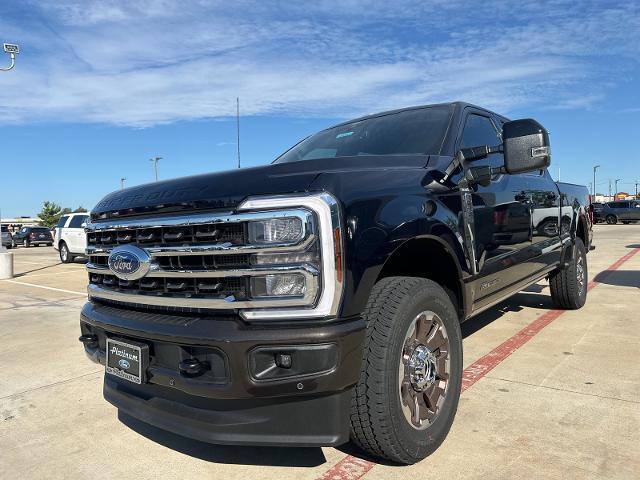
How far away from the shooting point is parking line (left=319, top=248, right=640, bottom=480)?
2445 mm

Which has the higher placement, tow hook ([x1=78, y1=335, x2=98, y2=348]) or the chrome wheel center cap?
tow hook ([x1=78, y1=335, x2=98, y2=348])

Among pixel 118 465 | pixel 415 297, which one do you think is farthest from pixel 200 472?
pixel 415 297

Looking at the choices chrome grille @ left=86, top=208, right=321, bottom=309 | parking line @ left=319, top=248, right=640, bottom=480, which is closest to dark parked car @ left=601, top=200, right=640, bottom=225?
parking line @ left=319, top=248, right=640, bottom=480

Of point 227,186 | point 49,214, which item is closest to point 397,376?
point 227,186

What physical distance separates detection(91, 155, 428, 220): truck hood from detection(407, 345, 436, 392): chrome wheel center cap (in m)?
0.95

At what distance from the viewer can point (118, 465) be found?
8.71 feet

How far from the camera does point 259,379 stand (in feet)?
6.63

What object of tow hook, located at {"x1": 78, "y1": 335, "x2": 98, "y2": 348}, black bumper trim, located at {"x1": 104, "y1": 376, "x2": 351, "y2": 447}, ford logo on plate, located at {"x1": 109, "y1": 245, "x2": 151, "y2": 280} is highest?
ford logo on plate, located at {"x1": 109, "y1": 245, "x2": 151, "y2": 280}

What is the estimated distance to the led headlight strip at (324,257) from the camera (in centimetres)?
201

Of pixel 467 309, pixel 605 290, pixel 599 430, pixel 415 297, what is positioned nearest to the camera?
pixel 415 297

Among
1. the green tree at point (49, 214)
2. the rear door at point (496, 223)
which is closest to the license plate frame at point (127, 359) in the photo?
the rear door at point (496, 223)

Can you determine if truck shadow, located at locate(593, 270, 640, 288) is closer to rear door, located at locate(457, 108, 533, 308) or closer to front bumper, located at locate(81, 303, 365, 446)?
rear door, located at locate(457, 108, 533, 308)

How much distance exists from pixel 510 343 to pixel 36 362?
4313 mm

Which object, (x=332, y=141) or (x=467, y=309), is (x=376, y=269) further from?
(x=332, y=141)
